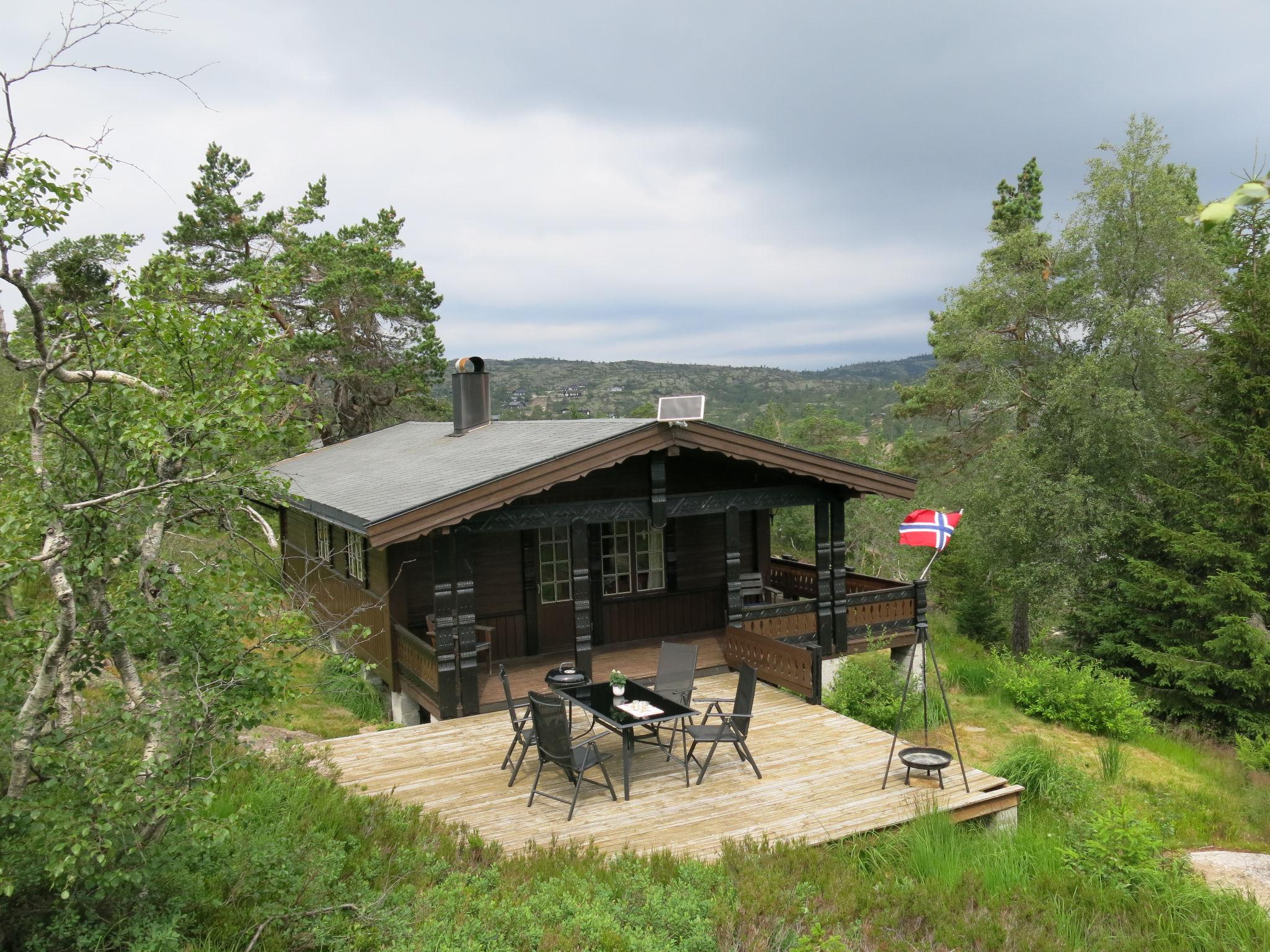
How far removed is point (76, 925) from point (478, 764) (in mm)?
4511

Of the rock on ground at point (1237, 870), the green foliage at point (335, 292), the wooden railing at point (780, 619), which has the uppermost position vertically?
the green foliage at point (335, 292)

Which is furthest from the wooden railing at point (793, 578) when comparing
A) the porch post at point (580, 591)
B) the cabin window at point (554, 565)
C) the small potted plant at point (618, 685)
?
the small potted plant at point (618, 685)

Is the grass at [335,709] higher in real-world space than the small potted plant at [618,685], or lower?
lower

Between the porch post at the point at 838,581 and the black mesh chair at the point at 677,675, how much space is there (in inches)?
135

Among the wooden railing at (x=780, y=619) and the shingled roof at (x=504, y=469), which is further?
the wooden railing at (x=780, y=619)

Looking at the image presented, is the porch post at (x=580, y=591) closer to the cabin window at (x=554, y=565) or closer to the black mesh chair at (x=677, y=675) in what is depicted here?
the black mesh chair at (x=677, y=675)

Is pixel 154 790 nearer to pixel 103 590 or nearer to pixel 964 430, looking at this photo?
pixel 103 590

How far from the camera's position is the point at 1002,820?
7547 mm

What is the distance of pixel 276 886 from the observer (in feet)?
16.2

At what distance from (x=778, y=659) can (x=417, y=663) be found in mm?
4642

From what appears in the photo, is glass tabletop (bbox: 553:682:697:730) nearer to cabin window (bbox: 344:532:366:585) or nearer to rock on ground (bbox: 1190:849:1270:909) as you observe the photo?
rock on ground (bbox: 1190:849:1270:909)

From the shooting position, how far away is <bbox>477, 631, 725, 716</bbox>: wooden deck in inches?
421

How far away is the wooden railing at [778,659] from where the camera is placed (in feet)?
34.4

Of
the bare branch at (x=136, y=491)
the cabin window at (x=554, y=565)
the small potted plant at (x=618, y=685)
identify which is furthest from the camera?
the cabin window at (x=554, y=565)
